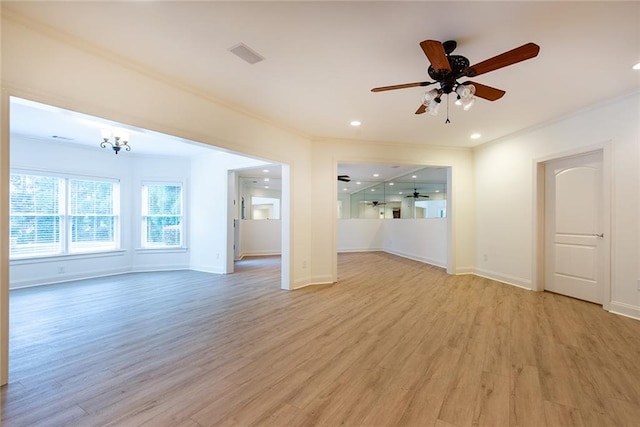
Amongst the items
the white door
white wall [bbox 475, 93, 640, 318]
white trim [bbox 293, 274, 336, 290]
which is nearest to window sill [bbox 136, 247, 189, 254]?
white trim [bbox 293, 274, 336, 290]

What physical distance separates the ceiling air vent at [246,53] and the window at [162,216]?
491cm

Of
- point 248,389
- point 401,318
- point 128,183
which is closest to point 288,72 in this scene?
point 248,389

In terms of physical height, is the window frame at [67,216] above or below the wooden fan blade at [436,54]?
below

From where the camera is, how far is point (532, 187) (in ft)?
15.2

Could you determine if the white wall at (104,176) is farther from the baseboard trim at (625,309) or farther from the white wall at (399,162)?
the baseboard trim at (625,309)

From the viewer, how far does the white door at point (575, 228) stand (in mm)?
3877

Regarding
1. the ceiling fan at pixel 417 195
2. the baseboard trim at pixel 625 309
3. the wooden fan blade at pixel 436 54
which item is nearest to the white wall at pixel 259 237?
the ceiling fan at pixel 417 195

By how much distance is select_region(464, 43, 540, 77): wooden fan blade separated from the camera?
6.10 ft

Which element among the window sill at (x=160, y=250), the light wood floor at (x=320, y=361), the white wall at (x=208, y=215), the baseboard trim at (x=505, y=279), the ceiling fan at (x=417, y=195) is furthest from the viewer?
the ceiling fan at (x=417, y=195)

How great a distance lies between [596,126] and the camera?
12.2 feet

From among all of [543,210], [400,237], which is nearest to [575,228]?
[543,210]

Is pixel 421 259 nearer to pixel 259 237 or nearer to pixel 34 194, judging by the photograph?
pixel 259 237

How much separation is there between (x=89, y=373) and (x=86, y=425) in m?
0.72

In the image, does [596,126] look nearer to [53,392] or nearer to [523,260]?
[523,260]
